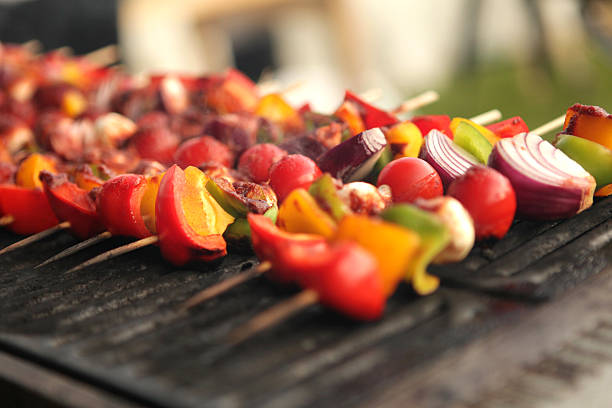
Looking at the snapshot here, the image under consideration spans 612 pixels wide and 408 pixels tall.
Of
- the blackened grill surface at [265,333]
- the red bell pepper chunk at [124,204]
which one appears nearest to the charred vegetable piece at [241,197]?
the blackened grill surface at [265,333]

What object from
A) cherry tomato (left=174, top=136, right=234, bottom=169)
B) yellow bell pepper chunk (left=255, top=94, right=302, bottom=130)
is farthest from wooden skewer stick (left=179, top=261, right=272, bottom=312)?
yellow bell pepper chunk (left=255, top=94, right=302, bottom=130)

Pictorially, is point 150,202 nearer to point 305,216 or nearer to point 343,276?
point 305,216

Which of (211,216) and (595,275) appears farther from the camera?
(211,216)

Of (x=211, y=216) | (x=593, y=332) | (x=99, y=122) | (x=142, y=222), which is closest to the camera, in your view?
(x=593, y=332)

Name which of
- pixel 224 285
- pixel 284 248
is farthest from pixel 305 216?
pixel 224 285

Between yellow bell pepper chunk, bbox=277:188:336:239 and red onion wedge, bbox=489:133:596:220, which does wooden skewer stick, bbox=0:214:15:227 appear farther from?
red onion wedge, bbox=489:133:596:220

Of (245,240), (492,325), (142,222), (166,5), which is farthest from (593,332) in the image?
(166,5)

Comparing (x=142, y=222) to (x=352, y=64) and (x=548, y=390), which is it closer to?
(x=548, y=390)
